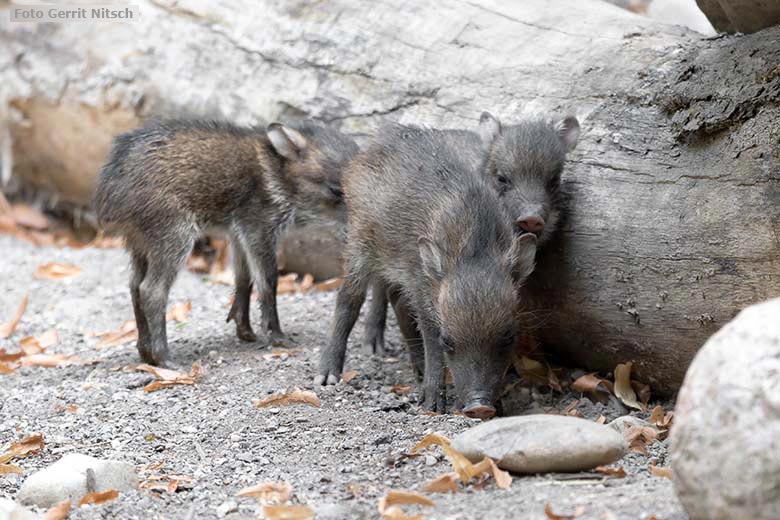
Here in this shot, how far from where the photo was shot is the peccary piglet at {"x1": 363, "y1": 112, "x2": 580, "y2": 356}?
5930 mm

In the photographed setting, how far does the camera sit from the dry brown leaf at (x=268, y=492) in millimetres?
4367

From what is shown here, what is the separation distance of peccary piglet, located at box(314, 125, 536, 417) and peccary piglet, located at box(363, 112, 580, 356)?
0.11m

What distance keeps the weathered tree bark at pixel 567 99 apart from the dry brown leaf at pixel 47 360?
2.41 m

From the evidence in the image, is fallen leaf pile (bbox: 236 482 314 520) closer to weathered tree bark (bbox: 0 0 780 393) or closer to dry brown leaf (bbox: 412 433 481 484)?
dry brown leaf (bbox: 412 433 481 484)

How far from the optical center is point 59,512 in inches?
169

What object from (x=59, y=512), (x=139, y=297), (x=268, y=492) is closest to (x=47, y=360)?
(x=139, y=297)

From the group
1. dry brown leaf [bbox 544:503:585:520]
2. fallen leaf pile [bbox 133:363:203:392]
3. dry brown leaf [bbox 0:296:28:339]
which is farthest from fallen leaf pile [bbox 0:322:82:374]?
dry brown leaf [bbox 544:503:585:520]

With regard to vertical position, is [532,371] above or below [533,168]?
below

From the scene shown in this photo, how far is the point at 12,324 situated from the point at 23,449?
9.34 feet

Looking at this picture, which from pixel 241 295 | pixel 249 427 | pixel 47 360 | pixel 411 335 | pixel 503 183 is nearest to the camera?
pixel 249 427

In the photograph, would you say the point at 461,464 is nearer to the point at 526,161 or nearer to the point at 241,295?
the point at 526,161

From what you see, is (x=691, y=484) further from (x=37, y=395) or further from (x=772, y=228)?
(x=37, y=395)

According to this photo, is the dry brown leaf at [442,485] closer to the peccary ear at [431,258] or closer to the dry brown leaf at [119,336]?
the peccary ear at [431,258]

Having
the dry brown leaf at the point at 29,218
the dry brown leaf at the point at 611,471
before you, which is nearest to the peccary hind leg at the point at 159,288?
the dry brown leaf at the point at 611,471
